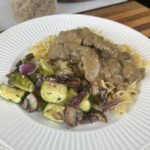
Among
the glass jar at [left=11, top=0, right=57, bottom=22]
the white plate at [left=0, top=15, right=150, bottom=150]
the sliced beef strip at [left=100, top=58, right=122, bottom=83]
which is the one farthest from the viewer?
the glass jar at [left=11, top=0, right=57, bottom=22]

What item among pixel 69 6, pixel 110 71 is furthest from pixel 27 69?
pixel 69 6

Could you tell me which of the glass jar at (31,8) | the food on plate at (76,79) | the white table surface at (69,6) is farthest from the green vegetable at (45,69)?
the white table surface at (69,6)

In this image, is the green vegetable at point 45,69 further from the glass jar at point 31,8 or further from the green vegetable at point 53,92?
the glass jar at point 31,8

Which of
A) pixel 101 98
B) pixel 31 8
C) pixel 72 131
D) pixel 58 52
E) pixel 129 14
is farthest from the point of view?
pixel 129 14

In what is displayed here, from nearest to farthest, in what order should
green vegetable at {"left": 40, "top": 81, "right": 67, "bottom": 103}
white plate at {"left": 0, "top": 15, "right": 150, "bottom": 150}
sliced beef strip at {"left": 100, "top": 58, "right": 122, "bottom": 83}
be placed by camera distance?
white plate at {"left": 0, "top": 15, "right": 150, "bottom": 150} → green vegetable at {"left": 40, "top": 81, "right": 67, "bottom": 103} → sliced beef strip at {"left": 100, "top": 58, "right": 122, "bottom": 83}

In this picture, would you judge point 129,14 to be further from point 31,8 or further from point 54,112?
point 54,112

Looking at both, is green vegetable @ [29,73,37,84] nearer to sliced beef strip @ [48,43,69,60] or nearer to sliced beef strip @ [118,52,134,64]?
sliced beef strip @ [48,43,69,60]

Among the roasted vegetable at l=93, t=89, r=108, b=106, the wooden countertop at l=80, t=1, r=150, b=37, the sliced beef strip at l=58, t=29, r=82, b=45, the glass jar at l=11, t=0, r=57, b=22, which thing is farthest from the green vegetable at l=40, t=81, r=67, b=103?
the wooden countertop at l=80, t=1, r=150, b=37
